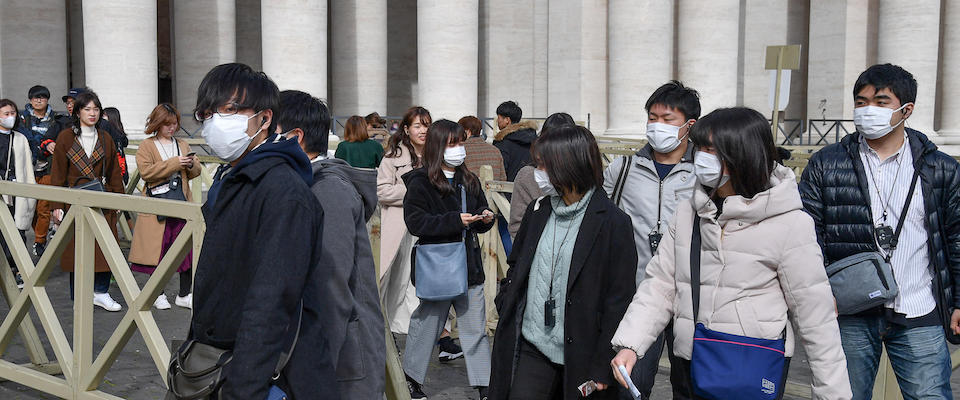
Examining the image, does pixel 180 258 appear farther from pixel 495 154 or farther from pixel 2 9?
pixel 2 9

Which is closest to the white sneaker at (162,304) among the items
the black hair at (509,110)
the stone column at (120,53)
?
the black hair at (509,110)

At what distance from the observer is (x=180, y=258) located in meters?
4.70

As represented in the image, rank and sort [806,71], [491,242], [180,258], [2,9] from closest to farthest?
[180,258], [491,242], [2,9], [806,71]

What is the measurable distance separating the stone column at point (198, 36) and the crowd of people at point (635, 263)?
16.7m

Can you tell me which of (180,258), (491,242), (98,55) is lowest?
(491,242)

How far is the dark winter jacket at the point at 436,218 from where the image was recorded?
20.8 feet

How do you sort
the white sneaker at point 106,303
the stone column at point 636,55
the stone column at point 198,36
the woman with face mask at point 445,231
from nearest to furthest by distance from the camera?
the woman with face mask at point 445,231 → the white sneaker at point 106,303 → the stone column at point 636,55 → the stone column at point 198,36

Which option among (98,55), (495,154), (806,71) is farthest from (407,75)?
(495,154)

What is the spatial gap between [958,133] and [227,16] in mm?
16226

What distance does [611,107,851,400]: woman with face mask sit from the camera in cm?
356

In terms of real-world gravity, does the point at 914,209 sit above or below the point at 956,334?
above

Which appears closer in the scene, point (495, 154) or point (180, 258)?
point (180, 258)

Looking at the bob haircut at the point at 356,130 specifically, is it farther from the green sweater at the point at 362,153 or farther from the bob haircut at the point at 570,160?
the bob haircut at the point at 570,160

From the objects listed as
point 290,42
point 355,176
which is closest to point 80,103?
point 355,176
